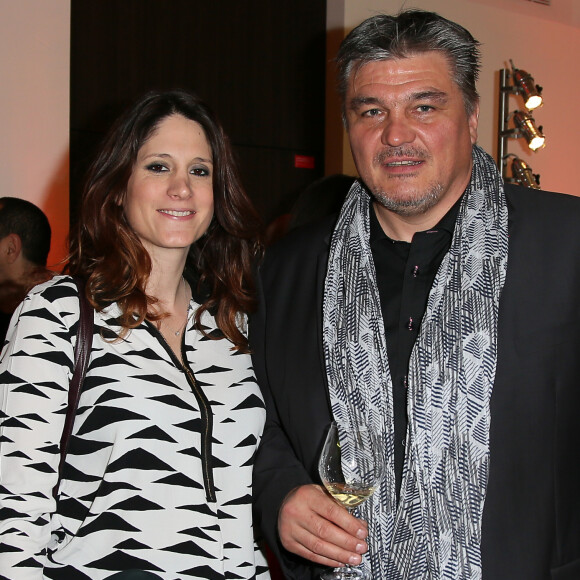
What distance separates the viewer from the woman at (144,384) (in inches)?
70.0

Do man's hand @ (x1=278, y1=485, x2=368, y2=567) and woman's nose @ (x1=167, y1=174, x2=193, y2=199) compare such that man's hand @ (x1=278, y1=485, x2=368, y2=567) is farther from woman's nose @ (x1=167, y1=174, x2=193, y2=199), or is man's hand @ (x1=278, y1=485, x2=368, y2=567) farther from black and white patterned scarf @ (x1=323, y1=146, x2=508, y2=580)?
woman's nose @ (x1=167, y1=174, x2=193, y2=199)

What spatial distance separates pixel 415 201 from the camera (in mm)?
2045

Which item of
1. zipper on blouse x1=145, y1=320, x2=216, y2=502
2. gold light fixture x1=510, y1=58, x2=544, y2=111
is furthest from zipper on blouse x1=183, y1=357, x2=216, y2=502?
gold light fixture x1=510, y1=58, x2=544, y2=111

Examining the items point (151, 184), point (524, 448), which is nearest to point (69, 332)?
point (151, 184)

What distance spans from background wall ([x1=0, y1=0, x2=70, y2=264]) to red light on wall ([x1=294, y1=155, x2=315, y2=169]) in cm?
197

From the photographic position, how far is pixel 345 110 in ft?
7.27

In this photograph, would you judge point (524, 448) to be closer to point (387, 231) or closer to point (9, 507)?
point (387, 231)

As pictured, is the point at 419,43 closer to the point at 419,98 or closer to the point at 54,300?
the point at 419,98

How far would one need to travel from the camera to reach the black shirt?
78.0 inches

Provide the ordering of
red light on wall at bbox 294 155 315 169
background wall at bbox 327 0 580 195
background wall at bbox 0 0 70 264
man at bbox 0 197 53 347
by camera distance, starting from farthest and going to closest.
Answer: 1. background wall at bbox 327 0 580 195
2. red light on wall at bbox 294 155 315 169
3. background wall at bbox 0 0 70 264
4. man at bbox 0 197 53 347

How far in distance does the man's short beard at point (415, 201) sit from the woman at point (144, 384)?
1.61ft

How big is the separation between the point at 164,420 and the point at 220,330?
0.40 meters

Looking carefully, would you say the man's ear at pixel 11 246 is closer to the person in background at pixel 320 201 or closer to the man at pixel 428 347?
the person in background at pixel 320 201

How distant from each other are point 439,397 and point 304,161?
441cm
